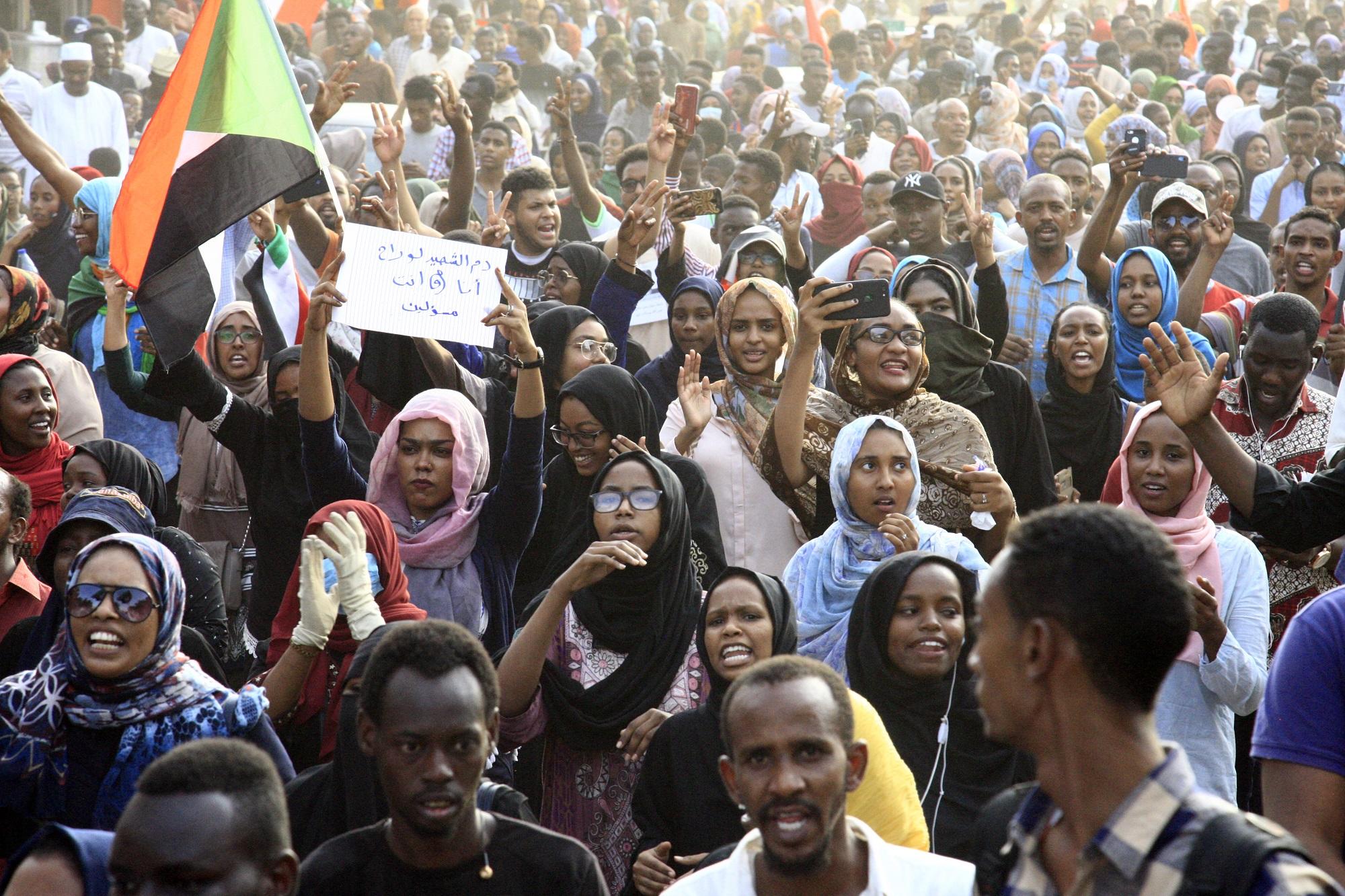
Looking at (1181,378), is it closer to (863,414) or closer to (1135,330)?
(863,414)

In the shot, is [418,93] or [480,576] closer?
[480,576]

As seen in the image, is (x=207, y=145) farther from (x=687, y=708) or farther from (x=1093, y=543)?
(x=1093, y=543)

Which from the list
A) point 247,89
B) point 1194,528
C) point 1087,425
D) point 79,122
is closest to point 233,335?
point 247,89

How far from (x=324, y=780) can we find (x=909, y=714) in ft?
4.65

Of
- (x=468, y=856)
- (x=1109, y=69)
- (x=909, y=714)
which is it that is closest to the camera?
(x=468, y=856)

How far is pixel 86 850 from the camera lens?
106 inches

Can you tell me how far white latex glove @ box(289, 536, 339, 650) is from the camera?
4.02 m

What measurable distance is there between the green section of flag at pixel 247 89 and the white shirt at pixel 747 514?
175 centimetres

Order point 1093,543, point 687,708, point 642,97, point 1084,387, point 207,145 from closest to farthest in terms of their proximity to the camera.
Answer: point 1093,543, point 687,708, point 207,145, point 1084,387, point 642,97

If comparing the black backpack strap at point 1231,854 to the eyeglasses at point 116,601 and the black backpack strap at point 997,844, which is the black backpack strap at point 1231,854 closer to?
the black backpack strap at point 997,844

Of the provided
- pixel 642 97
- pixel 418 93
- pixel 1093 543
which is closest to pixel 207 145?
pixel 1093 543

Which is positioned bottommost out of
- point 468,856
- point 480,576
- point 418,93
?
point 468,856

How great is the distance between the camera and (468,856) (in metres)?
2.86

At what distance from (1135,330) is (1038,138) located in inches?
236
